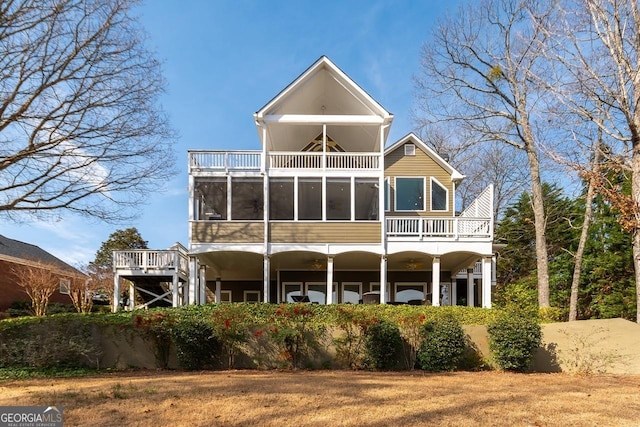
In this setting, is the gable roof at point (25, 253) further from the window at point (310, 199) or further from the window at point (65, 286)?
the window at point (310, 199)

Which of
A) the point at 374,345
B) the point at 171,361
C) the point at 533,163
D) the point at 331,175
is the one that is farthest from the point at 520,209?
the point at 171,361

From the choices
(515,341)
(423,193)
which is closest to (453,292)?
(423,193)

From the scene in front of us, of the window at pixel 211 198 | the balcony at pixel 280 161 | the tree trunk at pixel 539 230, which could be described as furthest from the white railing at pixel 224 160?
the tree trunk at pixel 539 230

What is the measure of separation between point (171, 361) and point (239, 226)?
5.80 m

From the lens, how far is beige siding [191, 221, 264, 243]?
15.5m

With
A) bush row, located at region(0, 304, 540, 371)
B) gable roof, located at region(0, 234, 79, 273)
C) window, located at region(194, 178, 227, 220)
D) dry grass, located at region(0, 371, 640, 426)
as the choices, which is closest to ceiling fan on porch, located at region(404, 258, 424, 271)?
bush row, located at region(0, 304, 540, 371)

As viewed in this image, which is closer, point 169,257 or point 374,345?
point 374,345

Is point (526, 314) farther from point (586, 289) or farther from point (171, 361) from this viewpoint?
point (586, 289)

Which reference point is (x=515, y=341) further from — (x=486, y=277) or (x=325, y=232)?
(x=325, y=232)

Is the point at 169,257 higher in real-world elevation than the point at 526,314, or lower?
higher

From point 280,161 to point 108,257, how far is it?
27288 mm

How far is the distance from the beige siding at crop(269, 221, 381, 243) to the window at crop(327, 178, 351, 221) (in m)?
0.40

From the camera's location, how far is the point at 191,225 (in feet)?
51.1

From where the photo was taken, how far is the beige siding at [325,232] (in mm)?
15766
